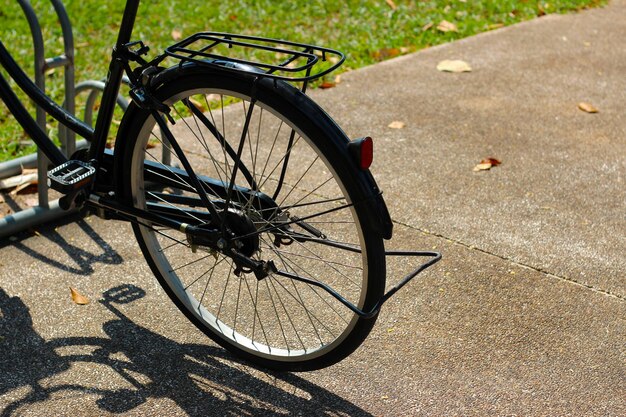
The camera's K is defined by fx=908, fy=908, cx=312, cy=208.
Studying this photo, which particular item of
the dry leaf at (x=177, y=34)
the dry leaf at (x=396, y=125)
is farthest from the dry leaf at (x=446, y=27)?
the dry leaf at (x=177, y=34)

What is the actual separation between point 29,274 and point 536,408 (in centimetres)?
212

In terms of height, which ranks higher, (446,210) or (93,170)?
(93,170)

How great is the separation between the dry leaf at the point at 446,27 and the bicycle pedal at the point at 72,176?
4244 millimetres

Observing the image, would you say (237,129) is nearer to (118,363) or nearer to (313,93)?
(313,93)

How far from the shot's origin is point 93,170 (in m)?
3.31

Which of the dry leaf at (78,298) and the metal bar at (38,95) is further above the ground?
the metal bar at (38,95)

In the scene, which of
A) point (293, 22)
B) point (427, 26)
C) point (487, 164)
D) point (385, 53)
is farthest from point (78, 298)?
point (427, 26)

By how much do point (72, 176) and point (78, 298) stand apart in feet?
1.98

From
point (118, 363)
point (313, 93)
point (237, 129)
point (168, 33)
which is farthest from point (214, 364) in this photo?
point (168, 33)

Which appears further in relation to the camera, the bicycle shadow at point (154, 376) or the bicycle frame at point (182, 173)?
the bicycle shadow at point (154, 376)

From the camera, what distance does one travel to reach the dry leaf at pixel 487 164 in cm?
483

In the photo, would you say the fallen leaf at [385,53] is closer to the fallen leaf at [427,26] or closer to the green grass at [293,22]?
the green grass at [293,22]

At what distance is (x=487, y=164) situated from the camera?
15.9ft

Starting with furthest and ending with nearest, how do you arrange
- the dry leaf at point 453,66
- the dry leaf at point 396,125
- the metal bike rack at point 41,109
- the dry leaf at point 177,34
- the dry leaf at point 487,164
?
the dry leaf at point 177,34
the dry leaf at point 453,66
the dry leaf at point 396,125
the dry leaf at point 487,164
the metal bike rack at point 41,109
